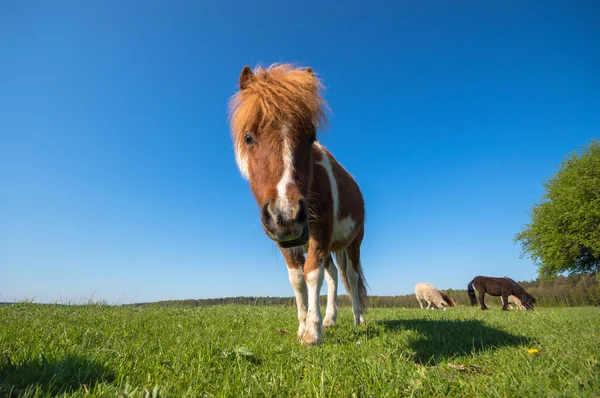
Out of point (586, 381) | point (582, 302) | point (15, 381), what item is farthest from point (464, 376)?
point (582, 302)

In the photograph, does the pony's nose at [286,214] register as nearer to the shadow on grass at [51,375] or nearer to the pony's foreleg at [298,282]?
the shadow on grass at [51,375]

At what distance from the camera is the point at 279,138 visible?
3.08 metres

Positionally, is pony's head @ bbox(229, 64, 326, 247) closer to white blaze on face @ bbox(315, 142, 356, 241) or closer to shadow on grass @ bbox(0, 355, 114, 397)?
white blaze on face @ bbox(315, 142, 356, 241)

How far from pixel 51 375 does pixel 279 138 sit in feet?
7.99

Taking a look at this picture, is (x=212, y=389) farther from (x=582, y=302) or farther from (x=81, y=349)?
(x=582, y=302)

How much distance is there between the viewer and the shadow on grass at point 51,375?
1606 millimetres

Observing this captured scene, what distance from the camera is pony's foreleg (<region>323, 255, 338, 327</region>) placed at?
5289 mm

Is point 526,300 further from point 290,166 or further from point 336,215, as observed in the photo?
point 290,166

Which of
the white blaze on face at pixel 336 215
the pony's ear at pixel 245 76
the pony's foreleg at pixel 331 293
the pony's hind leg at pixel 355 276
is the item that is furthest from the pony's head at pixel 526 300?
the pony's ear at pixel 245 76

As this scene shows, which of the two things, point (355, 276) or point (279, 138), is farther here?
point (355, 276)

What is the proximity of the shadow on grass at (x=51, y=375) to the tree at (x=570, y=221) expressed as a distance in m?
28.3

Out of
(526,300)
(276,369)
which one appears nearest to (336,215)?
(276,369)

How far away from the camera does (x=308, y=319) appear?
346cm

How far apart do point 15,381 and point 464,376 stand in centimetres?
278
